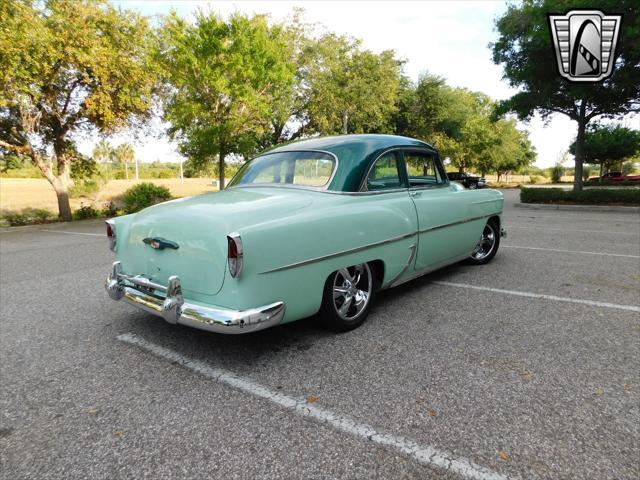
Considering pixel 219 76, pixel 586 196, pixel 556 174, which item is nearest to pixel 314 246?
pixel 219 76

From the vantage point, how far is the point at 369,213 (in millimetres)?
3359

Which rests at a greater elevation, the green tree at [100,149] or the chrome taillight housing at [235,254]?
the green tree at [100,149]

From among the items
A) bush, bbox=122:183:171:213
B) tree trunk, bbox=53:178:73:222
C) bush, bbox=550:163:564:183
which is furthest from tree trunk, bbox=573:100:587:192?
bush, bbox=550:163:564:183

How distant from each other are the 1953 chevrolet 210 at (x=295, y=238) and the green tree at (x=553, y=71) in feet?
35.4

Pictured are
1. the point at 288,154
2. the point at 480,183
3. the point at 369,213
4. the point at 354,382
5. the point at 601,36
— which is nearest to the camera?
the point at 354,382

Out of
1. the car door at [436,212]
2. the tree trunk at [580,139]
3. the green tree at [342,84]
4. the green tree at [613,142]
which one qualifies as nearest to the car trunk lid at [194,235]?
the car door at [436,212]

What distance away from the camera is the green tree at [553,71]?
36.4ft

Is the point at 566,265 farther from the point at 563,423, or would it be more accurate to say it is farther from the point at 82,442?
the point at 82,442

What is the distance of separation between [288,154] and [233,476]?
2872 mm

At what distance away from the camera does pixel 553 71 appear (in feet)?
45.4

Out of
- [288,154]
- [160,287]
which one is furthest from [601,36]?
[160,287]

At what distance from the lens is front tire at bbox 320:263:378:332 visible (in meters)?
3.20

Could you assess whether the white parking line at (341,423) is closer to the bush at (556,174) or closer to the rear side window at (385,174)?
the rear side window at (385,174)

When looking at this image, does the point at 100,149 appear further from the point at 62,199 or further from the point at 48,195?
the point at 48,195
